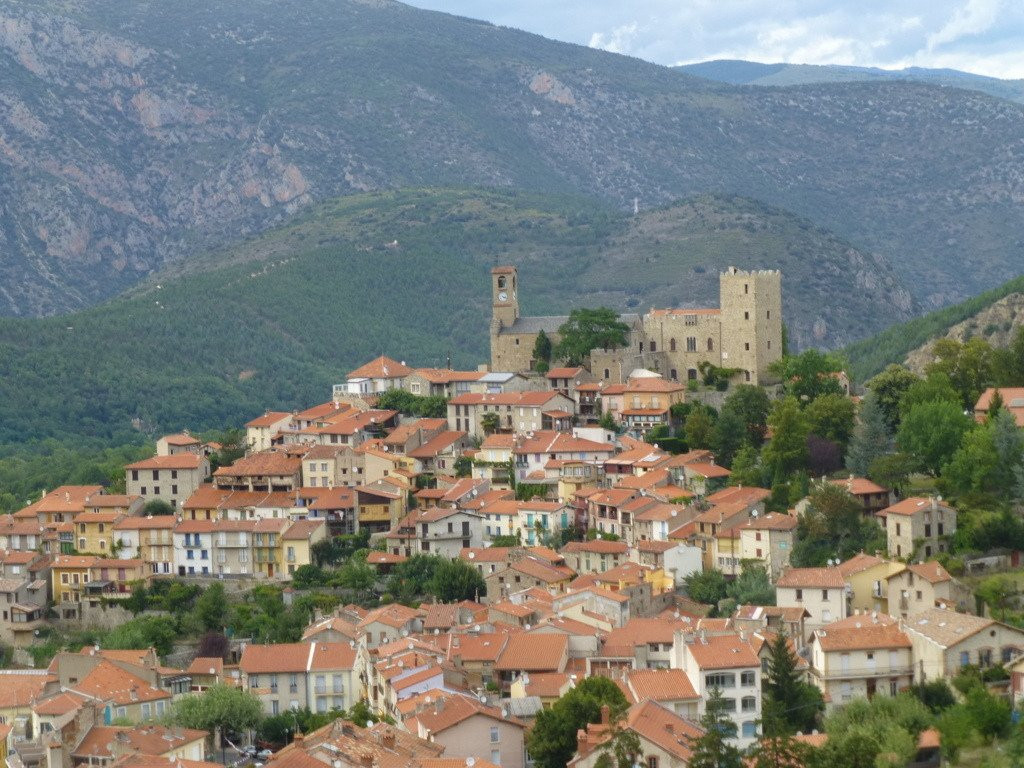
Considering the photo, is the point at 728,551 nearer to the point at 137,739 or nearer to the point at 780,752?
the point at 780,752

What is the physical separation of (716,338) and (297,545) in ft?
75.9

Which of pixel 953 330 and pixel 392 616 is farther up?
pixel 953 330

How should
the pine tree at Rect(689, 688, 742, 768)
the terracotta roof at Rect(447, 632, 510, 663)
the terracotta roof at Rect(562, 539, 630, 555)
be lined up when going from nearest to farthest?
the pine tree at Rect(689, 688, 742, 768) → the terracotta roof at Rect(447, 632, 510, 663) → the terracotta roof at Rect(562, 539, 630, 555)

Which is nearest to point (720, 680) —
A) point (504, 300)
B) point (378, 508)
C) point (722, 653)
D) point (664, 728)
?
point (722, 653)

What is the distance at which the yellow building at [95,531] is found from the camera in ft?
266

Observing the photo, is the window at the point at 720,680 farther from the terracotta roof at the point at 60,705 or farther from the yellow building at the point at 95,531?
the yellow building at the point at 95,531

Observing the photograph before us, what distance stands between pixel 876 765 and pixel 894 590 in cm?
1410

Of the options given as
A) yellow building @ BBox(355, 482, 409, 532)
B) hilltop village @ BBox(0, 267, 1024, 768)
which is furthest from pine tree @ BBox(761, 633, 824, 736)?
yellow building @ BBox(355, 482, 409, 532)

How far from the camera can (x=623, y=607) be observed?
213 ft

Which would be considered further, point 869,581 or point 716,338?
point 716,338

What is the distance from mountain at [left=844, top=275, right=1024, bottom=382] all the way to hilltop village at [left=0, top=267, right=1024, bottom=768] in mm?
42752

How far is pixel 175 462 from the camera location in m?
85.5

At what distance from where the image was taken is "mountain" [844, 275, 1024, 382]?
433ft

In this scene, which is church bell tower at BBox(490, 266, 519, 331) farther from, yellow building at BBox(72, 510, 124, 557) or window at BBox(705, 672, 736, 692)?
window at BBox(705, 672, 736, 692)
